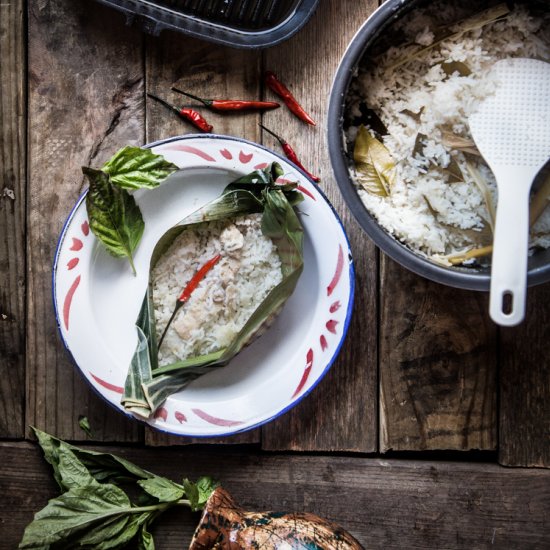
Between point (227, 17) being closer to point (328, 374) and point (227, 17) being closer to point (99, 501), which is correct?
point (328, 374)

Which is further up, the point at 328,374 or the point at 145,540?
the point at 328,374

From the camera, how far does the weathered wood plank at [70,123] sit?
1225mm

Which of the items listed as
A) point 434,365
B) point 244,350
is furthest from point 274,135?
point 434,365

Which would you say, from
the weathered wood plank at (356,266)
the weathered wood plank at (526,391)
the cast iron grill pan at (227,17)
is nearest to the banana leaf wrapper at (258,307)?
the weathered wood plank at (356,266)

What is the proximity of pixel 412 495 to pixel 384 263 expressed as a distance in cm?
40

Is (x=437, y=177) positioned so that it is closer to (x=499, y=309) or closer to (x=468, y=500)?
(x=499, y=309)

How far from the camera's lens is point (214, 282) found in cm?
118

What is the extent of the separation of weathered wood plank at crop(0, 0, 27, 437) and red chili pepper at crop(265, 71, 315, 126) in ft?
1.38

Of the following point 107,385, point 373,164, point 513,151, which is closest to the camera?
point 513,151

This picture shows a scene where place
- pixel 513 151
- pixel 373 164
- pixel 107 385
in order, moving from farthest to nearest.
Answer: pixel 107 385
pixel 373 164
pixel 513 151

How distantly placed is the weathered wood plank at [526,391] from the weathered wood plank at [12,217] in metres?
0.83

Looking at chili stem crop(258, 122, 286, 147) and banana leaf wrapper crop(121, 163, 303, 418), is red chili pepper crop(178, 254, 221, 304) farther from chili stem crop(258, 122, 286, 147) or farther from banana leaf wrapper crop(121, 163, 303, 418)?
chili stem crop(258, 122, 286, 147)

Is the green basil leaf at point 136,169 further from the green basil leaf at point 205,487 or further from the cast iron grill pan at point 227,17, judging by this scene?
the green basil leaf at point 205,487

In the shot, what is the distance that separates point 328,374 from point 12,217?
61 cm
